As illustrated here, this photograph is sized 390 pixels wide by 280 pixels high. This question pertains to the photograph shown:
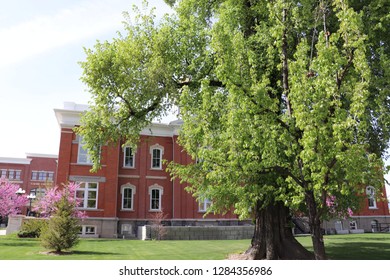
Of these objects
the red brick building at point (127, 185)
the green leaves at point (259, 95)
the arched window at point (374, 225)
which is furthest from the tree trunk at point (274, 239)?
the arched window at point (374, 225)

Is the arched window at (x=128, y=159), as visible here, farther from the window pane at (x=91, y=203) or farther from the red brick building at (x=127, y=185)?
the window pane at (x=91, y=203)

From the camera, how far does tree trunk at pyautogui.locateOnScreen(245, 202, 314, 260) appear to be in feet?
42.8

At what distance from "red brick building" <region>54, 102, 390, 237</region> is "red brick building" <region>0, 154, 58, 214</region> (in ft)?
105

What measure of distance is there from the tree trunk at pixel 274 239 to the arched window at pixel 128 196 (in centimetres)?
1990

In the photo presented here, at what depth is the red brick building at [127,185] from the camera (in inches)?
1179

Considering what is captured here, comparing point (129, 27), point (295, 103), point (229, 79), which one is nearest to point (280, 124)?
point (295, 103)

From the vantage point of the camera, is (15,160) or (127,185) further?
(15,160)

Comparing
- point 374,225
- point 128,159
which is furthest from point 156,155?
point 374,225

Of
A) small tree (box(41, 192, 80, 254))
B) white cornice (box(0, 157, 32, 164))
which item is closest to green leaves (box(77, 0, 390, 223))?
small tree (box(41, 192, 80, 254))

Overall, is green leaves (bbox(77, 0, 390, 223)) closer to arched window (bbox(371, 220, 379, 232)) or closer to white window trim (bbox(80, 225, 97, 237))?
white window trim (bbox(80, 225, 97, 237))

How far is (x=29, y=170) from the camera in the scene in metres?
61.5

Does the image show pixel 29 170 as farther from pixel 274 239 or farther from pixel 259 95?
pixel 259 95

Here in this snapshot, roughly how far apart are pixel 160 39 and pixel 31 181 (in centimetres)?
5431

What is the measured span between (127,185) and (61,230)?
17.5 metres
